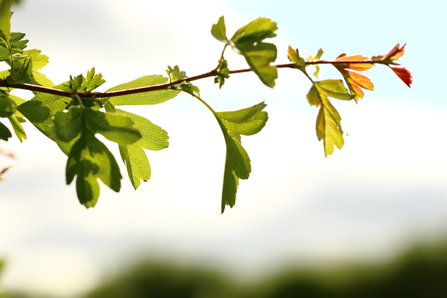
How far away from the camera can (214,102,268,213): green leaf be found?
1.21 metres

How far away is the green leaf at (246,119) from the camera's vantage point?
1.20m

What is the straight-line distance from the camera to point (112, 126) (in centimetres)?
98

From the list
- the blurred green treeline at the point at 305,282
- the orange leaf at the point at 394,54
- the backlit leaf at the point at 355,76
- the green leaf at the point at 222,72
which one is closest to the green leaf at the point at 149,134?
the green leaf at the point at 222,72

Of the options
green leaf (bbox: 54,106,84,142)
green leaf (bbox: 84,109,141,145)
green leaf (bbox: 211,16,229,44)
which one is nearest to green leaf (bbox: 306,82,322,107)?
green leaf (bbox: 211,16,229,44)

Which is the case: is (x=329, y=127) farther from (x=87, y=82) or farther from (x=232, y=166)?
(x=87, y=82)

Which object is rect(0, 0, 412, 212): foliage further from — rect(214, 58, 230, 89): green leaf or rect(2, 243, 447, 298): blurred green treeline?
rect(2, 243, 447, 298): blurred green treeline

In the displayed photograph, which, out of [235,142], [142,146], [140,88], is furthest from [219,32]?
[142,146]

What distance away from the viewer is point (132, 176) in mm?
1427

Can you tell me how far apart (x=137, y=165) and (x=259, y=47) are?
652 mm

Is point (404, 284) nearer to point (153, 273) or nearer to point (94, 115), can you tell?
point (153, 273)

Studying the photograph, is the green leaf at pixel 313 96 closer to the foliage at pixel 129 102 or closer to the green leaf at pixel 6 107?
the foliage at pixel 129 102

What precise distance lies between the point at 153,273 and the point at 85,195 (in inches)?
850

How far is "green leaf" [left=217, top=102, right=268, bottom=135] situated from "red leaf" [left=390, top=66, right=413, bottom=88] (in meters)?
0.32

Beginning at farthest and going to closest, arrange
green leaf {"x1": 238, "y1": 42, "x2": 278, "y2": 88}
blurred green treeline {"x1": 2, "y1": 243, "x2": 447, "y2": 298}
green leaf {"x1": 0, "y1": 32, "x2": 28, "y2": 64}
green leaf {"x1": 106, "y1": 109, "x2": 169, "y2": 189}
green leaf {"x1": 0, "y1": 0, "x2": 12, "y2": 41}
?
1. blurred green treeline {"x1": 2, "y1": 243, "x2": 447, "y2": 298}
2. green leaf {"x1": 106, "y1": 109, "x2": 169, "y2": 189}
3. green leaf {"x1": 0, "y1": 32, "x2": 28, "y2": 64}
4. green leaf {"x1": 0, "y1": 0, "x2": 12, "y2": 41}
5. green leaf {"x1": 238, "y1": 42, "x2": 278, "y2": 88}
